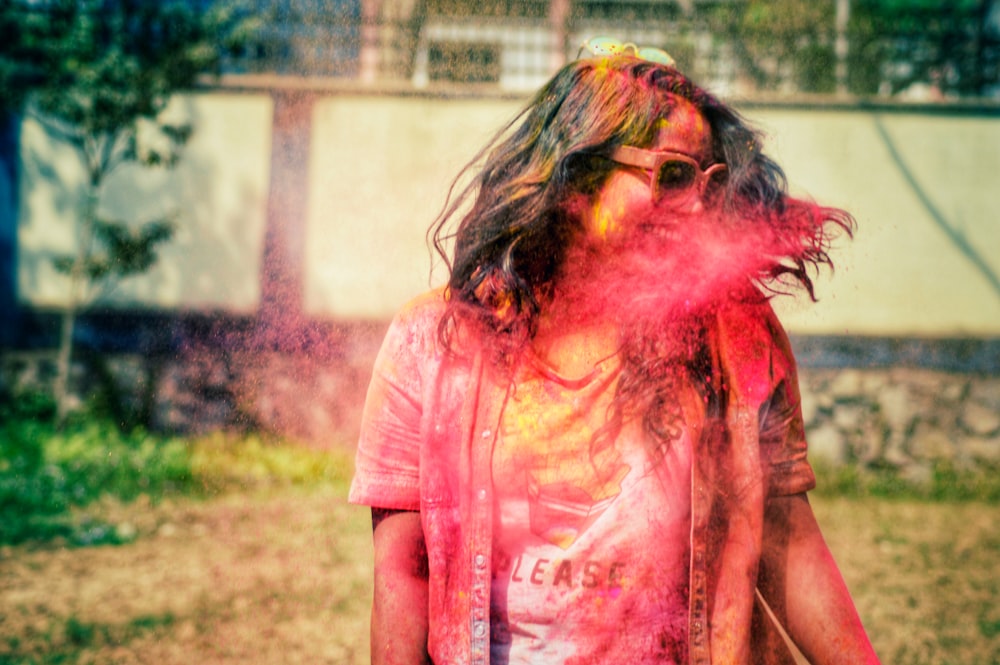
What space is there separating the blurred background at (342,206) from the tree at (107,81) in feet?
0.07

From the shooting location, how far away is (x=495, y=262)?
120 centimetres

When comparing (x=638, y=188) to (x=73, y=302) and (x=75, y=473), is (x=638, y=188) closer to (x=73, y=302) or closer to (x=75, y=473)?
(x=75, y=473)

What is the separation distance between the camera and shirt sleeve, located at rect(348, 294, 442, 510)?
116 centimetres

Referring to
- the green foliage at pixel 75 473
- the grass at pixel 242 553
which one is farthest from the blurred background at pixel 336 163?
the grass at pixel 242 553

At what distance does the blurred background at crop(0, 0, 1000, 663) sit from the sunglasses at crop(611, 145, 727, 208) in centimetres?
396

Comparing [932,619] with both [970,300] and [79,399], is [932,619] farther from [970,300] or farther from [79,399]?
[79,399]

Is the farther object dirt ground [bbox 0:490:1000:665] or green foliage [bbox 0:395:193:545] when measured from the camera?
green foliage [bbox 0:395:193:545]

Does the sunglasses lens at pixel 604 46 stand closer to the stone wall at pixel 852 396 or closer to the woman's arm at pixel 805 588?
the woman's arm at pixel 805 588

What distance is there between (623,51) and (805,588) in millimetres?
875

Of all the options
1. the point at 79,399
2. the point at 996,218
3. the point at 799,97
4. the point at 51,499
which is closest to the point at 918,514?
the point at 996,218

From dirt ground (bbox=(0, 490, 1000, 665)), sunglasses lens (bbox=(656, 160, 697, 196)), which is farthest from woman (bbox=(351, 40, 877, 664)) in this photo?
dirt ground (bbox=(0, 490, 1000, 665))

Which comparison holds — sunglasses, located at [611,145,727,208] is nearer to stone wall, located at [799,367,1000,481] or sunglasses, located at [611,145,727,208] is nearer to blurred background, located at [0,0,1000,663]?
blurred background, located at [0,0,1000,663]

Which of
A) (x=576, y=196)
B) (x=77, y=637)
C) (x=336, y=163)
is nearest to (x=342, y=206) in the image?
(x=336, y=163)

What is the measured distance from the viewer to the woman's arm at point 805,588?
46.8 inches
